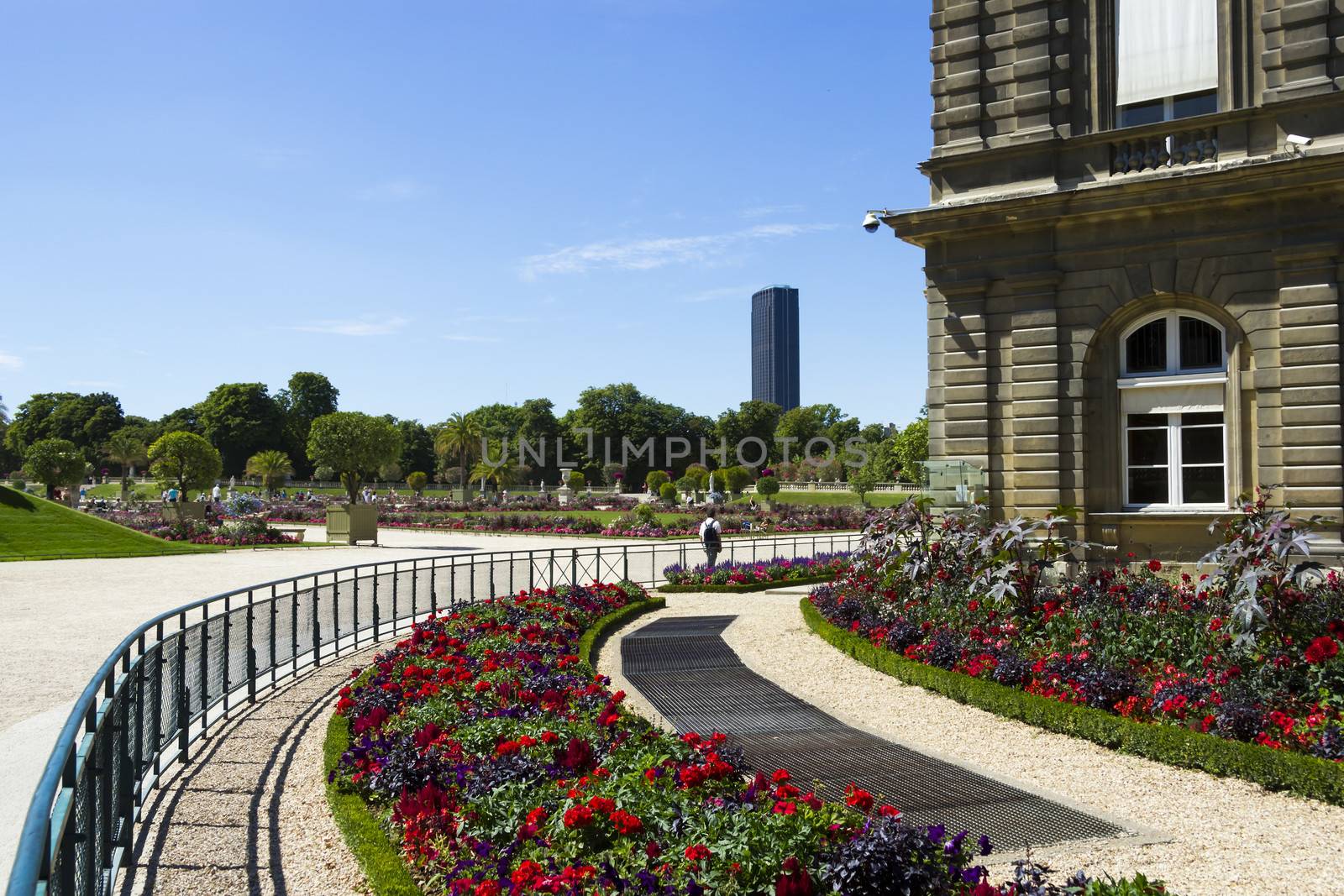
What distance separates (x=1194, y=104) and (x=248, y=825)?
15.6 metres

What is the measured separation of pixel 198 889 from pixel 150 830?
127cm

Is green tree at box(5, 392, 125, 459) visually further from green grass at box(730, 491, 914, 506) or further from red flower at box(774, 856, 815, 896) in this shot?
red flower at box(774, 856, 815, 896)

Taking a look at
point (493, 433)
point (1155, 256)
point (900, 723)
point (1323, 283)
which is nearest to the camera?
point (900, 723)

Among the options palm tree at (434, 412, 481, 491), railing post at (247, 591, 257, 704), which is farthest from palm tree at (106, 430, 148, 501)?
railing post at (247, 591, 257, 704)

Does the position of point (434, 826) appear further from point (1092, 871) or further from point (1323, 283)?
point (1323, 283)

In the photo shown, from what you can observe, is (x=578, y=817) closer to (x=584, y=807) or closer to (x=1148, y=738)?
(x=584, y=807)

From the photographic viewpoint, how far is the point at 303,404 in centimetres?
10531

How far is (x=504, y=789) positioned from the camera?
5.32 m

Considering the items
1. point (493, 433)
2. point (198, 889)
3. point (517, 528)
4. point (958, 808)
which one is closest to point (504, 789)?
point (198, 889)

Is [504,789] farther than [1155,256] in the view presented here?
No

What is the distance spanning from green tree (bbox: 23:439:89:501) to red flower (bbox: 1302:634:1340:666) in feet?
190

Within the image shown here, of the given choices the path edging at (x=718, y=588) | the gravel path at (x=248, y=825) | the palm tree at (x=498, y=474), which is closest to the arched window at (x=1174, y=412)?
the path edging at (x=718, y=588)

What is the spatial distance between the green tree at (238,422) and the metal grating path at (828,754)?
93861 millimetres

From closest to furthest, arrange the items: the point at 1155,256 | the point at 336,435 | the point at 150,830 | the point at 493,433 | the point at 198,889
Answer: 1. the point at 198,889
2. the point at 150,830
3. the point at 1155,256
4. the point at 336,435
5. the point at 493,433
